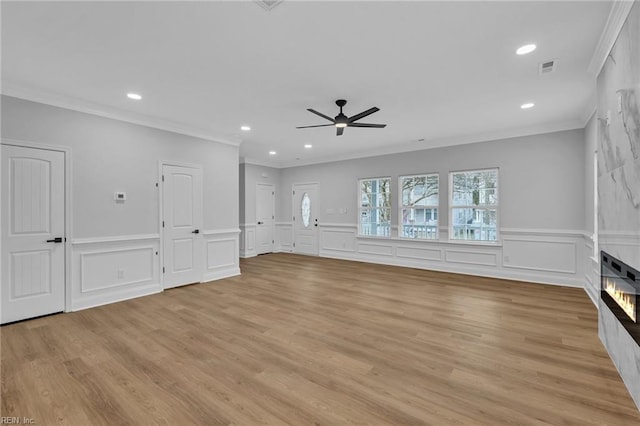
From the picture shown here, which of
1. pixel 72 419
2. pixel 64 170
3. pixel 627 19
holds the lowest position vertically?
pixel 72 419

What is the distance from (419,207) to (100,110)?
20.1ft

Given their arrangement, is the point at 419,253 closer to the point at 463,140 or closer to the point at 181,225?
the point at 463,140

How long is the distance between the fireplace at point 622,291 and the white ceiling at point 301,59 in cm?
195

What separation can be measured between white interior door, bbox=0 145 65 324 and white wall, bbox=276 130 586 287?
19.7ft

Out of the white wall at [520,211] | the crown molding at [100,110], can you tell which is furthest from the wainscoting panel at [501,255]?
the crown molding at [100,110]

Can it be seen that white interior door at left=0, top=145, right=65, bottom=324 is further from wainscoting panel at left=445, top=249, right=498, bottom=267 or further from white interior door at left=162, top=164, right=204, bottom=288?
wainscoting panel at left=445, top=249, right=498, bottom=267

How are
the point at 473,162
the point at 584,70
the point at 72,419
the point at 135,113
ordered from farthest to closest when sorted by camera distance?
the point at 473,162 < the point at 135,113 < the point at 584,70 < the point at 72,419

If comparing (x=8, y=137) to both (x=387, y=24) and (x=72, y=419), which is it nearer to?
(x=72, y=419)

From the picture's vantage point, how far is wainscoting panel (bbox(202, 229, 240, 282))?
5465mm

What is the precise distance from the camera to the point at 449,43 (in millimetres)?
2572

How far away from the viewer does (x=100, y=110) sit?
4.06 metres

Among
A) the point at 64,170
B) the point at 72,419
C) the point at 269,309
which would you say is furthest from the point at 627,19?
the point at 64,170

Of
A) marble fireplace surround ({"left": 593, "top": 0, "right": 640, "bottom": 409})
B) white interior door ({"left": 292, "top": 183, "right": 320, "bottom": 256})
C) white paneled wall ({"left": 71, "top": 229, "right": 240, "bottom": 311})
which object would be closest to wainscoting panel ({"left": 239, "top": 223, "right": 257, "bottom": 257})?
white interior door ({"left": 292, "top": 183, "right": 320, "bottom": 256})

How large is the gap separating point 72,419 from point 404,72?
4.02 meters
